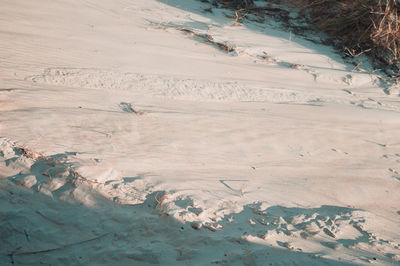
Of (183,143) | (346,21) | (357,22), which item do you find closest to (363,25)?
(357,22)

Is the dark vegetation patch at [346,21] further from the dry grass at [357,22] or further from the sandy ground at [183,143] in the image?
the sandy ground at [183,143]

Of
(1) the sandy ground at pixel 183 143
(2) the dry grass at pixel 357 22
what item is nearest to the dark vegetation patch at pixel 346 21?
(2) the dry grass at pixel 357 22

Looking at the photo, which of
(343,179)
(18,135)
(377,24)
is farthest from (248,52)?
(18,135)

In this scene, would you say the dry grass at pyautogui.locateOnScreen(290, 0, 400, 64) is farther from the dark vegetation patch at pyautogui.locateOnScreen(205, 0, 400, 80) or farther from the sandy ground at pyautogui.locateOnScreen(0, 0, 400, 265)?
the sandy ground at pyautogui.locateOnScreen(0, 0, 400, 265)

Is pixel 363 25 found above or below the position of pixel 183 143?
above

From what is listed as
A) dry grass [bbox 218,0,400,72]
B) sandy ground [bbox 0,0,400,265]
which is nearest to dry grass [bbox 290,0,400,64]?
dry grass [bbox 218,0,400,72]

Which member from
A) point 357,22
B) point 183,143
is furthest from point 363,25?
point 183,143

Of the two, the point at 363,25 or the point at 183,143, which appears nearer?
the point at 183,143

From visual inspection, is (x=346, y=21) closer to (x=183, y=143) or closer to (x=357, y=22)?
(x=357, y=22)
